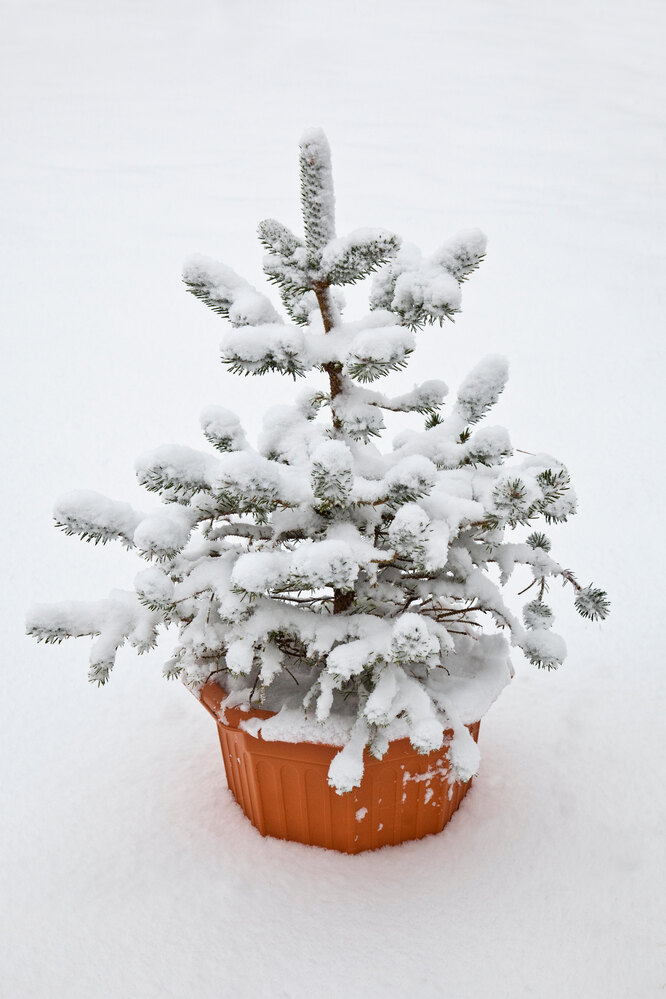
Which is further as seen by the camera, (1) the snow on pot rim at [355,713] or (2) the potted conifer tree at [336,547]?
(1) the snow on pot rim at [355,713]

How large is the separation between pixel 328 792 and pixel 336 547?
0.48 m

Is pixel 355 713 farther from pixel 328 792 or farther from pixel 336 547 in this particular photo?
pixel 336 547

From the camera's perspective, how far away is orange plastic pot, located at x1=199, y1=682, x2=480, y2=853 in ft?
3.57

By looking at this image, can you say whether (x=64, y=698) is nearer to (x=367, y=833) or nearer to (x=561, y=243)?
(x=367, y=833)

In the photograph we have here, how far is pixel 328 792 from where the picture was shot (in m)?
1.12

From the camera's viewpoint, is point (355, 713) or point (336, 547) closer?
point (336, 547)

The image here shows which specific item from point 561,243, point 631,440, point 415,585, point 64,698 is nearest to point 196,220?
point 561,243

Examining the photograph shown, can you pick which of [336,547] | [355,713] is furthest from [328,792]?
[336,547]

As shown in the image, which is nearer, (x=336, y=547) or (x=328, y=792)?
Answer: (x=336, y=547)

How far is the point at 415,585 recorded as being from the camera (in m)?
1.07

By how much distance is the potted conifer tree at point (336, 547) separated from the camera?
84cm

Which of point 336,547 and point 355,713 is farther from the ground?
point 336,547

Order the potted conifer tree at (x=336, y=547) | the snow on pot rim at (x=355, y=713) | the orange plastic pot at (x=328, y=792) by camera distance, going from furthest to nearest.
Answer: the orange plastic pot at (x=328, y=792) < the snow on pot rim at (x=355, y=713) < the potted conifer tree at (x=336, y=547)

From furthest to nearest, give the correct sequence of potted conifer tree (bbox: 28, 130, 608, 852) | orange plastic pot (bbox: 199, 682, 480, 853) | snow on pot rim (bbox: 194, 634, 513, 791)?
1. orange plastic pot (bbox: 199, 682, 480, 853)
2. snow on pot rim (bbox: 194, 634, 513, 791)
3. potted conifer tree (bbox: 28, 130, 608, 852)
